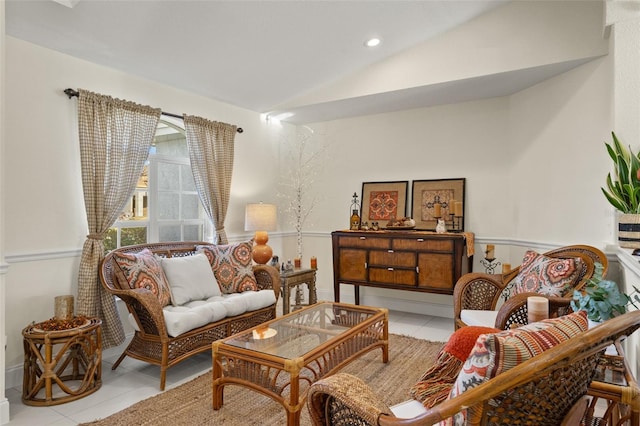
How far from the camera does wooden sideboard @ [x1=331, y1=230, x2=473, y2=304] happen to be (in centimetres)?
373

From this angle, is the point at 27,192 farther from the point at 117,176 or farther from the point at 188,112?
the point at 188,112

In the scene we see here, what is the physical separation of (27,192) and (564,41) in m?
4.22

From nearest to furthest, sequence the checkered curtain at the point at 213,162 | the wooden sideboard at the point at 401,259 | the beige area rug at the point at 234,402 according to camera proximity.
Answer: the beige area rug at the point at 234,402, the wooden sideboard at the point at 401,259, the checkered curtain at the point at 213,162

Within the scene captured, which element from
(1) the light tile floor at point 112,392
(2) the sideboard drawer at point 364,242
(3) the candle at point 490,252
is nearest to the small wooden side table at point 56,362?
(1) the light tile floor at point 112,392

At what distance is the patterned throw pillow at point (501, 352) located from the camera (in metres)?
0.95

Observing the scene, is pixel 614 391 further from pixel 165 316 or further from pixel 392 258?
pixel 392 258

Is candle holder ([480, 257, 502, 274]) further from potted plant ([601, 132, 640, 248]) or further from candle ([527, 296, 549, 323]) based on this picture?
candle ([527, 296, 549, 323])

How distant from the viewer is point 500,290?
304cm

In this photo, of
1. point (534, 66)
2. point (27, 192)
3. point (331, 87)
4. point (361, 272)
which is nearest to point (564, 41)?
point (534, 66)

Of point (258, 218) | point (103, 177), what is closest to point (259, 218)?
point (258, 218)

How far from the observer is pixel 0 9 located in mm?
2125

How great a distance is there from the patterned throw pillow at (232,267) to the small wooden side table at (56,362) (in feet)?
3.43

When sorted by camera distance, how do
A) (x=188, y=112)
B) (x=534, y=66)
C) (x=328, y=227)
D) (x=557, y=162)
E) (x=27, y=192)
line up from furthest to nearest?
1. (x=328, y=227)
2. (x=188, y=112)
3. (x=557, y=162)
4. (x=534, y=66)
5. (x=27, y=192)

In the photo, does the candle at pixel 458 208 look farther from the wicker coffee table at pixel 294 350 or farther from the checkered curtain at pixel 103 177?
the checkered curtain at pixel 103 177
